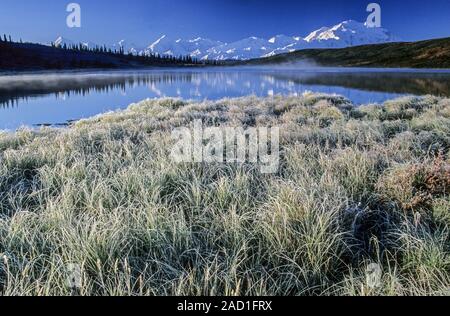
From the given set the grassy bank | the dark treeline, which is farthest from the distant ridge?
the grassy bank

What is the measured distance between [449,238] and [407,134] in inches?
194

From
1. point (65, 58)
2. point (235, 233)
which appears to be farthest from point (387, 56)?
point (235, 233)

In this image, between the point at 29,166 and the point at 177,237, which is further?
the point at 29,166

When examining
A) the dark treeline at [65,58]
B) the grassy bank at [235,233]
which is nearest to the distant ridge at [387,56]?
the dark treeline at [65,58]

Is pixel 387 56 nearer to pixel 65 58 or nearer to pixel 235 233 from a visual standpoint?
pixel 65 58

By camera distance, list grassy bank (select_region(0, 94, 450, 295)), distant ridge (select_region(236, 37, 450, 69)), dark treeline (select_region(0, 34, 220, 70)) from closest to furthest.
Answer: grassy bank (select_region(0, 94, 450, 295))
distant ridge (select_region(236, 37, 450, 69))
dark treeline (select_region(0, 34, 220, 70))

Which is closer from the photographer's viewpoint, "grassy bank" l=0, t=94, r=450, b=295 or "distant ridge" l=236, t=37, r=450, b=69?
"grassy bank" l=0, t=94, r=450, b=295

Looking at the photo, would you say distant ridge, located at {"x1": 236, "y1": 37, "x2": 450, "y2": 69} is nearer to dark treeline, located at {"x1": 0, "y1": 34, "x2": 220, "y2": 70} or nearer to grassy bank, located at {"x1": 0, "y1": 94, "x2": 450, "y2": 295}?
dark treeline, located at {"x1": 0, "y1": 34, "x2": 220, "y2": 70}

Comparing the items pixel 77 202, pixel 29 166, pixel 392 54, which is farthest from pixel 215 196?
pixel 392 54

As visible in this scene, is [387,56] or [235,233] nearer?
[235,233]

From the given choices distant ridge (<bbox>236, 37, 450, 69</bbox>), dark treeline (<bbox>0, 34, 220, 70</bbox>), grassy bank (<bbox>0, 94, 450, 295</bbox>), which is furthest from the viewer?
dark treeline (<bbox>0, 34, 220, 70</bbox>)

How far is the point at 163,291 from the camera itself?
10.0 ft

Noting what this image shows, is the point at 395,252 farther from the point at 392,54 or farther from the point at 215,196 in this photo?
the point at 392,54

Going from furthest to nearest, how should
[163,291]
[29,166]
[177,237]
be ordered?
[29,166] < [177,237] < [163,291]
